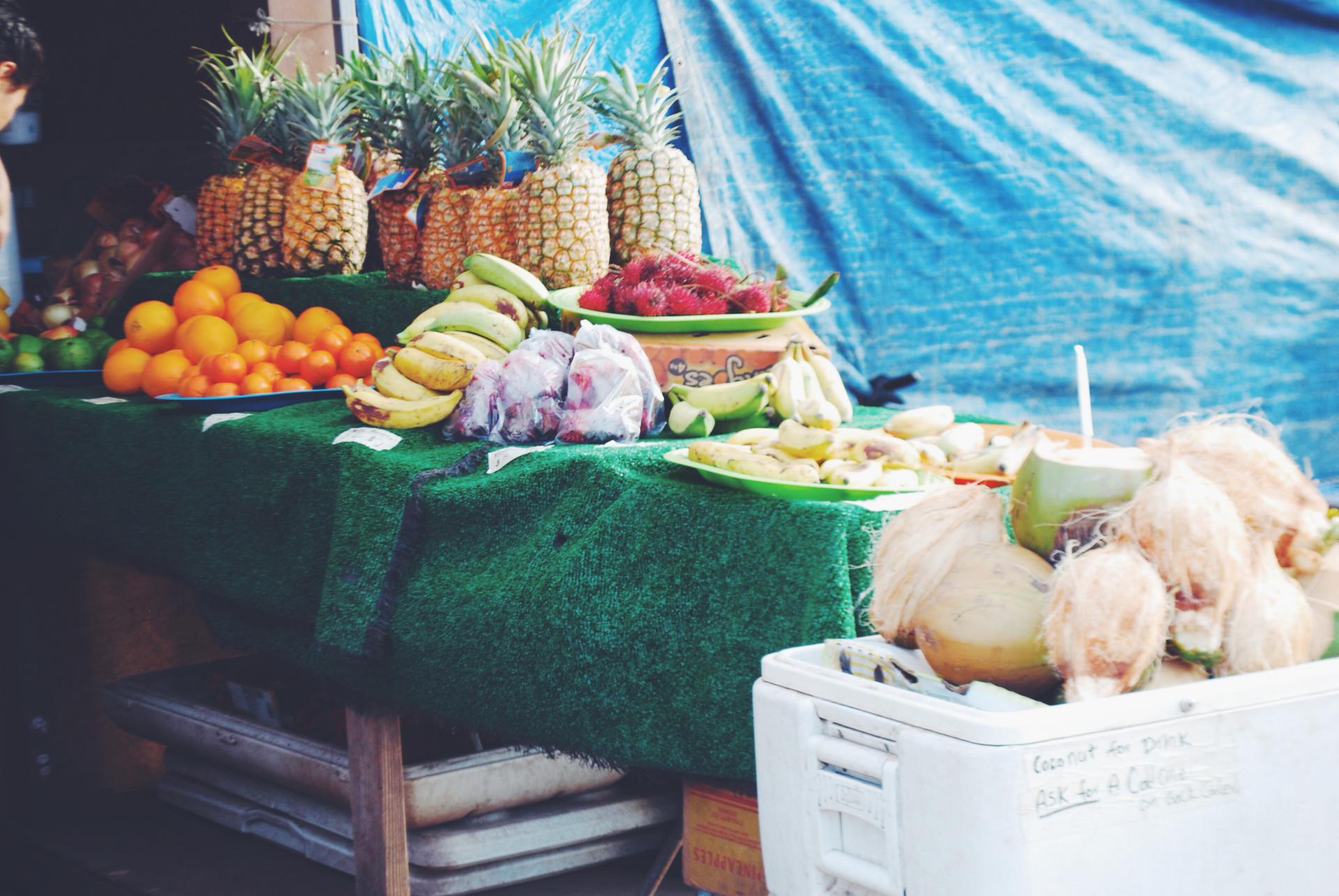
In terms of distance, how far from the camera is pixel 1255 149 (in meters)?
3.80

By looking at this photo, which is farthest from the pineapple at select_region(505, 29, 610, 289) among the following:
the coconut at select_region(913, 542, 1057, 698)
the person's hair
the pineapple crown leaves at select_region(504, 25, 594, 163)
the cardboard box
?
the person's hair

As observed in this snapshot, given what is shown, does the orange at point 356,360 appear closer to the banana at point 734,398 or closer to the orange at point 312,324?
the orange at point 312,324

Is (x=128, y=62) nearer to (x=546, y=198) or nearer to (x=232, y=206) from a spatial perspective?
(x=232, y=206)

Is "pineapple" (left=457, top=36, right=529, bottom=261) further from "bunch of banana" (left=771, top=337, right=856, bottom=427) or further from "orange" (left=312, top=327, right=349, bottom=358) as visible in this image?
"bunch of banana" (left=771, top=337, right=856, bottom=427)

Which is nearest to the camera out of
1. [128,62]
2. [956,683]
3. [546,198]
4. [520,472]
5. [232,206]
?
[956,683]

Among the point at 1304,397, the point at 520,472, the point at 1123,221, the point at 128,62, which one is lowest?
the point at 1304,397

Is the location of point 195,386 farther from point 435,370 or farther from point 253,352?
point 435,370

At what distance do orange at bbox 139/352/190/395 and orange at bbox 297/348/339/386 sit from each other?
1.08 feet

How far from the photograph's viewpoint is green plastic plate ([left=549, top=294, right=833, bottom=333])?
240 cm

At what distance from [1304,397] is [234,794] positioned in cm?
371

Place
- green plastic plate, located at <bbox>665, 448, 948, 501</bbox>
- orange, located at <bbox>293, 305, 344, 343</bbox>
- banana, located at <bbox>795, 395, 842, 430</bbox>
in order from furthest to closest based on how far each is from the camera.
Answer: orange, located at <bbox>293, 305, 344, 343</bbox> → banana, located at <bbox>795, 395, 842, 430</bbox> → green plastic plate, located at <bbox>665, 448, 948, 501</bbox>

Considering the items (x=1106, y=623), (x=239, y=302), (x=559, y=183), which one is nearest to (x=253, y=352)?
(x=239, y=302)

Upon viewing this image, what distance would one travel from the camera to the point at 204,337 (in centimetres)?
294

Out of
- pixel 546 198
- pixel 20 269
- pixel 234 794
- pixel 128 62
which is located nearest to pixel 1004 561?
pixel 546 198
